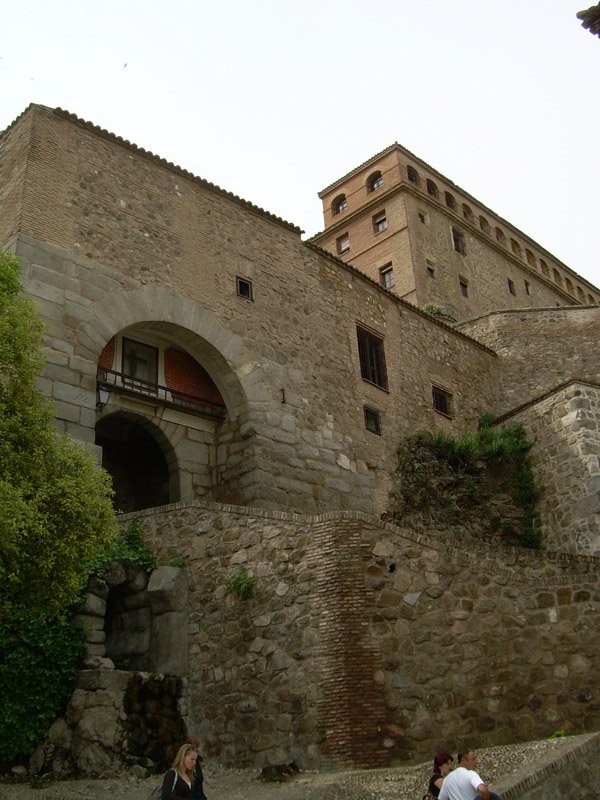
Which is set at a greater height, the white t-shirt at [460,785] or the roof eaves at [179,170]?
the roof eaves at [179,170]

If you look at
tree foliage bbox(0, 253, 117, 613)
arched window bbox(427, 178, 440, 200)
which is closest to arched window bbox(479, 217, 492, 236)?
arched window bbox(427, 178, 440, 200)

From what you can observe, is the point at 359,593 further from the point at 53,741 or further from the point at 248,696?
the point at 53,741

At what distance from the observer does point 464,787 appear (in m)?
7.78

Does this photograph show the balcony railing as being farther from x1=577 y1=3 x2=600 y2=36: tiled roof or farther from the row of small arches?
the row of small arches

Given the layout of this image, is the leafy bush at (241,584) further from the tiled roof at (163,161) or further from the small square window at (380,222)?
the small square window at (380,222)

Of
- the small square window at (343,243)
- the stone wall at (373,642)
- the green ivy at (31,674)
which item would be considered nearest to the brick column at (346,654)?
the stone wall at (373,642)

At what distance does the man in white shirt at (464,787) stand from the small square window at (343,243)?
1233 inches

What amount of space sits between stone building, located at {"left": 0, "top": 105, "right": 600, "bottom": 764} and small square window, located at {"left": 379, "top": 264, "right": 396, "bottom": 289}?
7775 millimetres

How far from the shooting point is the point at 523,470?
20.9m

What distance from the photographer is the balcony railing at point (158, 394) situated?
627 inches

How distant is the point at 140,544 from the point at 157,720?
2.61m

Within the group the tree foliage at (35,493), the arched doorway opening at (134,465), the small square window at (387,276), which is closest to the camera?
the tree foliage at (35,493)

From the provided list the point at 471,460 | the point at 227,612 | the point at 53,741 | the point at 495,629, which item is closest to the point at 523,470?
the point at 471,460

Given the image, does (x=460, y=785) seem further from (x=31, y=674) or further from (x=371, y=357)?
(x=371, y=357)
